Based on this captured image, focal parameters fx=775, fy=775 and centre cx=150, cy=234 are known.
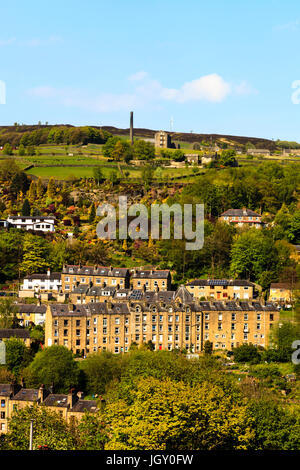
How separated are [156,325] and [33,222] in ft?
114

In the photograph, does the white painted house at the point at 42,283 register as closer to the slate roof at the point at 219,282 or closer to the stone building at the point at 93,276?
the stone building at the point at 93,276

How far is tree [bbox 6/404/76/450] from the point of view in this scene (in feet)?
136

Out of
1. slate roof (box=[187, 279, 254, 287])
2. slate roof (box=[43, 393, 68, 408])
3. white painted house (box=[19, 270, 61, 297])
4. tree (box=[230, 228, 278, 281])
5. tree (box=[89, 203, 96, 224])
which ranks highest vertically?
tree (box=[89, 203, 96, 224])

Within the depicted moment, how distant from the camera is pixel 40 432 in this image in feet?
142

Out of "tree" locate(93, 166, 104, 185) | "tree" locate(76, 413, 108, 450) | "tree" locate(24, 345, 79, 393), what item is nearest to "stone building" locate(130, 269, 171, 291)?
"tree" locate(24, 345, 79, 393)

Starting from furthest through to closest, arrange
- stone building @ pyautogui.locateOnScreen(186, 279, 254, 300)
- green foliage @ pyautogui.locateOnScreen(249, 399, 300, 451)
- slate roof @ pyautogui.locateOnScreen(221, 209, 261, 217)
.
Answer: slate roof @ pyautogui.locateOnScreen(221, 209, 261, 217)
stone building @ pyautogui.locateOnScreen(186, 279, 254, 300)
green foliage @ pyautogui.locateOnScreen(249, 399, 300, 451)

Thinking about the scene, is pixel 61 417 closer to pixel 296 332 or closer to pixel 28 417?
pixel 28 417

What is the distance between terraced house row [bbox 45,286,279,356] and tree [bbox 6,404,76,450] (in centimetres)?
1925

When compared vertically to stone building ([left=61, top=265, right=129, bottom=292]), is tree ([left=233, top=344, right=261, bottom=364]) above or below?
below

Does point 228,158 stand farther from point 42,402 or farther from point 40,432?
point 40,432

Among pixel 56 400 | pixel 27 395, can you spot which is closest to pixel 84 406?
pixel 56 400

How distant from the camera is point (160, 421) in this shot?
40906 millimetres

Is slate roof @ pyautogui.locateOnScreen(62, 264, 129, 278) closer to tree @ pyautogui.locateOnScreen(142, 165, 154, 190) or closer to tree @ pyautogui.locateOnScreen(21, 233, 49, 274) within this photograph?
tree @ pyautogui.locateOnScreen(21, 233, 49, 274)
